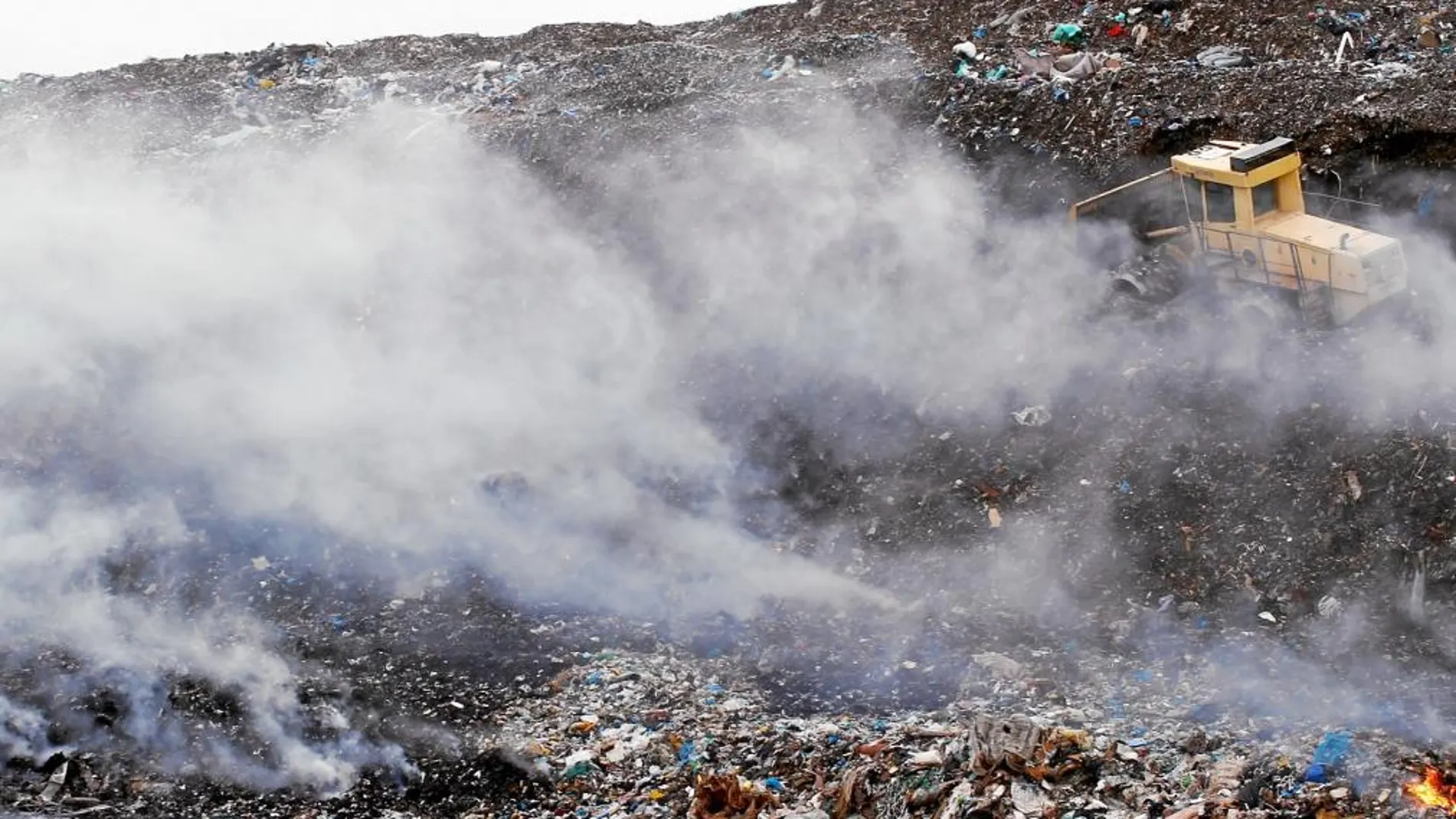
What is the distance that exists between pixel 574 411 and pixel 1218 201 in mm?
4912

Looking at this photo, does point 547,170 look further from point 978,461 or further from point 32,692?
point 32,692

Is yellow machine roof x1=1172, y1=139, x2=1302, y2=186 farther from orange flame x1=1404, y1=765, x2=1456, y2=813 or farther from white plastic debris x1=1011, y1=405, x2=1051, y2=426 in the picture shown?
orange flame x1=1404, y1=765, x2=1456, y2=813

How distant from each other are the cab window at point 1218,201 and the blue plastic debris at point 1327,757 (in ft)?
14.0

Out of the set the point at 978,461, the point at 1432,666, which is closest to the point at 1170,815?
the point at 1432,666

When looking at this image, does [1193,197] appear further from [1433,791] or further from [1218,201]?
[1433,791]

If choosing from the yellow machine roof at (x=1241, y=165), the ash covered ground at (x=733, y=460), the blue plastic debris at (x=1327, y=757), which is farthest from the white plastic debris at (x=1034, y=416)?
the blue plastic debris at (x=1327, y=757)

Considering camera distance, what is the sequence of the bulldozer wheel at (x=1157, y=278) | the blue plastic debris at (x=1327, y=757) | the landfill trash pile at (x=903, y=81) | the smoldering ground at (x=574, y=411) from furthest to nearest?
the landfill trash pile at (x=903, y=81) < the bulldozer wheel at (x=1157, y=278) < the smoldering ground at (x=574, y=411) < the blue plastic debris at (x=1327, y=757)

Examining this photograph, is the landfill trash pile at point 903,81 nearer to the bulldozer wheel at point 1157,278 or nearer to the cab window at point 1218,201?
the bulldozer wheel at point 1157,278

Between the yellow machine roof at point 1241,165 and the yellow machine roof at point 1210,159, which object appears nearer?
the yellow machine roof at point 1241,165

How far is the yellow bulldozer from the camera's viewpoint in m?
9.21

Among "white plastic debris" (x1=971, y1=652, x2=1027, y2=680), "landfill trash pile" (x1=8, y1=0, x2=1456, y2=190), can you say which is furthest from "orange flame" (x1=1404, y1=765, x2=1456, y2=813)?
"landfill trash pile" (x1=8, y1=0, x2=1456, y2=190)

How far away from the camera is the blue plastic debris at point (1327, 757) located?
248 inches

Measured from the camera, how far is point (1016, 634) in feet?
27.2

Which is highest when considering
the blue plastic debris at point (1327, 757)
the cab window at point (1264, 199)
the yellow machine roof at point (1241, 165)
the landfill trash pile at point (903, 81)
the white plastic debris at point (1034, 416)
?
the landfill trash pile at point (903, 81)
